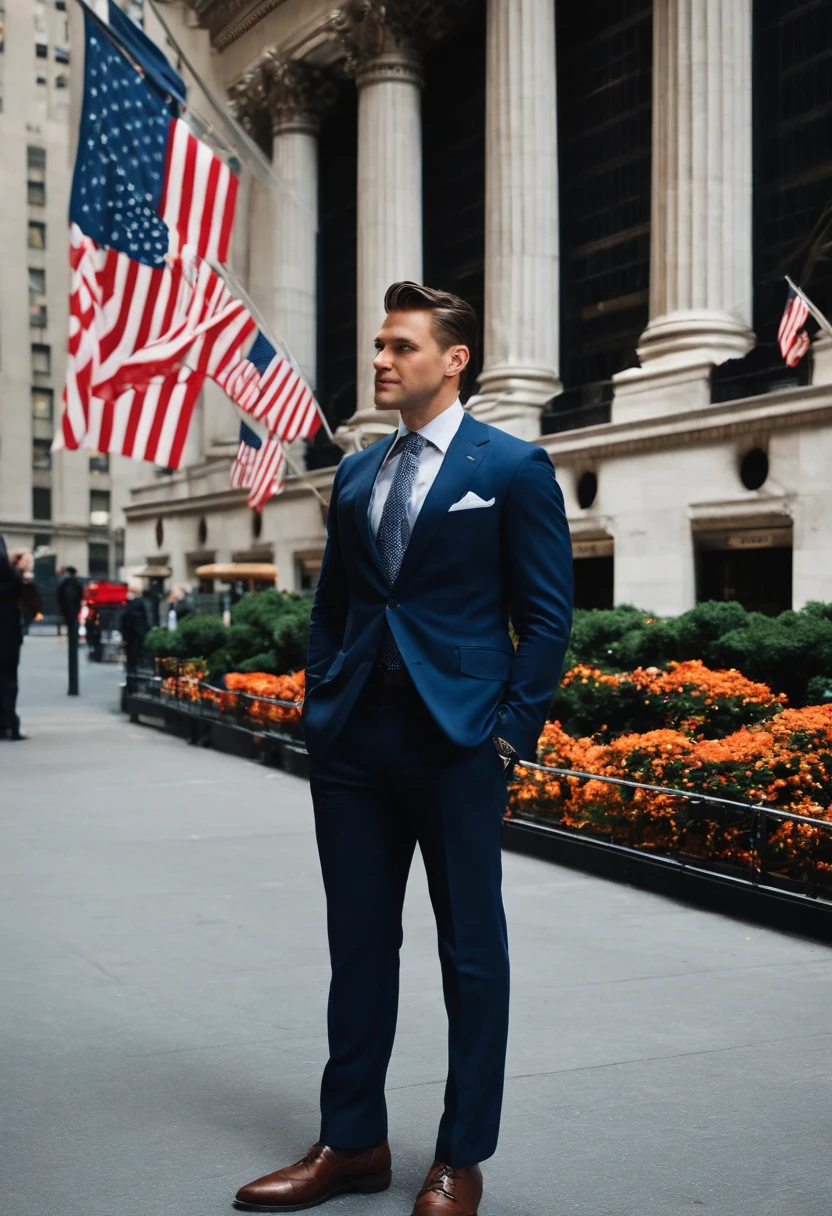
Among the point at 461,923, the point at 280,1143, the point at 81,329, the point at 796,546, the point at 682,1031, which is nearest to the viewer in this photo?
the point at 461,923

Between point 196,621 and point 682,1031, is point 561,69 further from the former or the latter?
point 682,1031

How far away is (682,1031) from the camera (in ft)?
17.7

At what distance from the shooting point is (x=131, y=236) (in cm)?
1742

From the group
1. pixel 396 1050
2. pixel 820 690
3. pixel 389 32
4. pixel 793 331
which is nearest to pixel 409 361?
pixel 396 1050

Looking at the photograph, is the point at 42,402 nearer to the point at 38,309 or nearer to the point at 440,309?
the point at 38,309

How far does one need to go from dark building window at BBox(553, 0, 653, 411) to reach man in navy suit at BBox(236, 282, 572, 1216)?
867 inches

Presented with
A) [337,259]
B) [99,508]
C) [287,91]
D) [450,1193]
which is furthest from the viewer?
[99,508]

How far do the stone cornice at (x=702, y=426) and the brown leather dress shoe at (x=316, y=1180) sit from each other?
15758 mm

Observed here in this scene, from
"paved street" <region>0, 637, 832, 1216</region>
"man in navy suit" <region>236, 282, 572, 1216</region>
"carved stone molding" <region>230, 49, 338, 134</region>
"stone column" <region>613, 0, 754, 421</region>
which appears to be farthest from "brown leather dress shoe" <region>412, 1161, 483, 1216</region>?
"carved stone molding" <region>230, 49, 338, 134</region>

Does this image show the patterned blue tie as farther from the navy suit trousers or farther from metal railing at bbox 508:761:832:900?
metal railing at bbox 508:761:832:900

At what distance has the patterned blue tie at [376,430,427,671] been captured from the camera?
3725 mm

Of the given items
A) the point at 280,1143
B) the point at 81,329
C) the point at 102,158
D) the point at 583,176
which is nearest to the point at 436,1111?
the point at 280,1143

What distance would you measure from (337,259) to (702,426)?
19747 millimetres

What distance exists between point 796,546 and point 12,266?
258 ft
